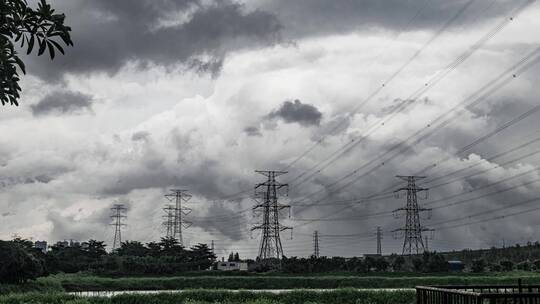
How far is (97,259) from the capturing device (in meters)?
133

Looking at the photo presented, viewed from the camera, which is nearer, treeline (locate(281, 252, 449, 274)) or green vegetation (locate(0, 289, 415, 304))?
green vegetation (locate(0, 289, 415, 304))

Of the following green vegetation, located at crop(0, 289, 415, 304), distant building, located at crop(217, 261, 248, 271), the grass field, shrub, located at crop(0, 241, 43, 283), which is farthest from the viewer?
distant building, located at crop(217, 261, 248, 271)

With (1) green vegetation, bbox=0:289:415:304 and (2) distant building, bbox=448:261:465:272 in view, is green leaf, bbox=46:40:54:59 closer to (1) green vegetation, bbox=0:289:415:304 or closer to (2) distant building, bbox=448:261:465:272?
(1) green vegetation, bbox=0:289:415:304

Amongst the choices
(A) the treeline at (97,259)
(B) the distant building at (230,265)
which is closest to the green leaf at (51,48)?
(A) the treeline at (97,259)

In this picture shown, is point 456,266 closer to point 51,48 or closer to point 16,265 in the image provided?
point 16,265

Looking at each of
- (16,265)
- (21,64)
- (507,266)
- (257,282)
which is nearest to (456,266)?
(507,266)

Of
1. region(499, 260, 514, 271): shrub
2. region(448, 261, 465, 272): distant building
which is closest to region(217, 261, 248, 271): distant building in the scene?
region(448, 261, 465, 272): distant building

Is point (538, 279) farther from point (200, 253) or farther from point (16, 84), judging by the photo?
point (200, 253)

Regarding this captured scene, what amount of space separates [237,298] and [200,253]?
9408cm

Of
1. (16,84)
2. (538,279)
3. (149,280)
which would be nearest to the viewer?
(16,84)

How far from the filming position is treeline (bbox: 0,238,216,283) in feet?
236

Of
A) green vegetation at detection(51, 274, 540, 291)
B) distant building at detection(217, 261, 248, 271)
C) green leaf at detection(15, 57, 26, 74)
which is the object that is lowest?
green vegetation at detection(51, 274, 540, 291)

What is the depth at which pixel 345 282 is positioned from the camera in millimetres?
84375

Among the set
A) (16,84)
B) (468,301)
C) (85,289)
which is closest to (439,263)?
(85,289)
